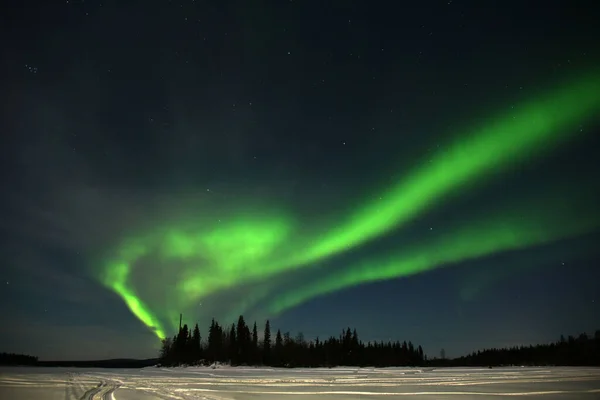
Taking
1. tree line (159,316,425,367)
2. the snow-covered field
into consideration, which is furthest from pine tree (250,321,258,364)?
the snow-covered field

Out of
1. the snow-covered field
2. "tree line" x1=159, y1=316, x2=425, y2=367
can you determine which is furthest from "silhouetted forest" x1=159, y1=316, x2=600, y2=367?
the snow-covered field

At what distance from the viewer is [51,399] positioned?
19.7 metres

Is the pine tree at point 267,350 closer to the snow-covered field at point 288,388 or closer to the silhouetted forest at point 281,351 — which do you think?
the silhouetted forest at point 281,351

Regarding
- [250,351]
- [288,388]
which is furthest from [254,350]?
[288,388]

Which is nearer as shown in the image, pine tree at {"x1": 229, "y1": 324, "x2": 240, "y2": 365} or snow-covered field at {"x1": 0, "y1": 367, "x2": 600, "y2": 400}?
snow-covered field at {"x1": 0, "y1": 367, "x2": 600, "y2": 400}

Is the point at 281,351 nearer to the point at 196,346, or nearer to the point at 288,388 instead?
the point at 196,346

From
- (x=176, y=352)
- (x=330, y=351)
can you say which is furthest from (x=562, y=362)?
(x=176, y=352)

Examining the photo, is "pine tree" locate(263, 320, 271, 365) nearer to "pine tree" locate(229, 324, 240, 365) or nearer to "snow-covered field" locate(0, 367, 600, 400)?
"pine tree" locate(229, 324, 240, 365)

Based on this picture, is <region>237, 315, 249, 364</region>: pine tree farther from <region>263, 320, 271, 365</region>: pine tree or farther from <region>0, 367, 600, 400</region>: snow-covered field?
<region>0, 367, 600, 400</region>: snow-covered field

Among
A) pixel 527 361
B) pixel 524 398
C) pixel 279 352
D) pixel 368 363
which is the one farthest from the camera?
pixel 527 361

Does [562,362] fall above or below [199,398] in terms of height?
below

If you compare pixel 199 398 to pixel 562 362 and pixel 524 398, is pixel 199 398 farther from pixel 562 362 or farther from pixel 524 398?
pixel 562 362

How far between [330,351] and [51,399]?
170605 millimetres

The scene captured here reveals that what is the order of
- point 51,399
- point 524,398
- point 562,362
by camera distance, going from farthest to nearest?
point 562,362 < point 524,398 < point 51,399
